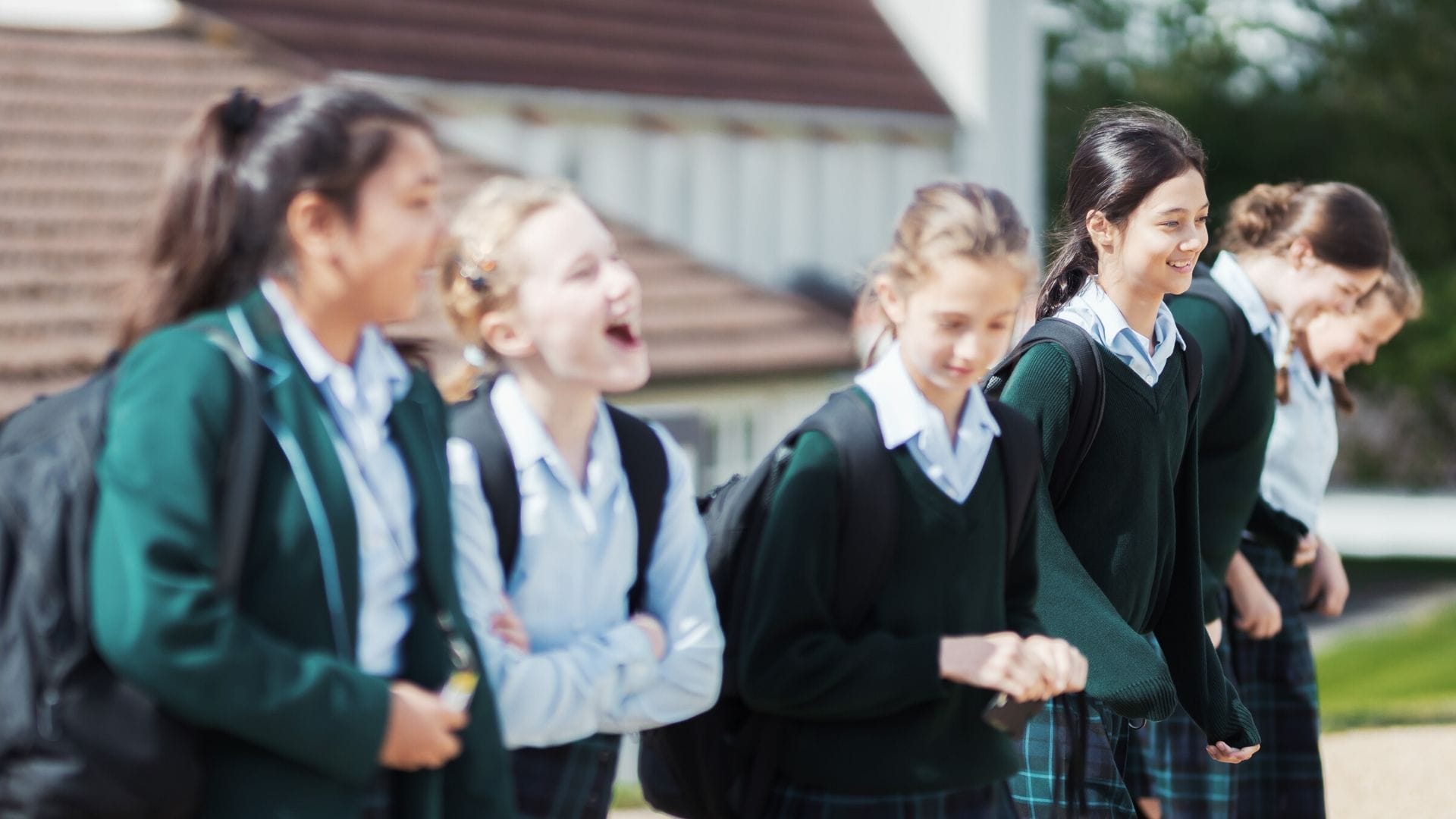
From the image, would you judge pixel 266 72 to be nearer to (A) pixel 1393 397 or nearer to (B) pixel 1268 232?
(B) pixel 1268 232

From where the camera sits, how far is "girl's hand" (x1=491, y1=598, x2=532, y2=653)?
256 centimetres

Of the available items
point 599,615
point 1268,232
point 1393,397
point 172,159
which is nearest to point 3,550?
point 172,159

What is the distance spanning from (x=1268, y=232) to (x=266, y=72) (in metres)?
9.67

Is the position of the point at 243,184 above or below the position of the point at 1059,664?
above

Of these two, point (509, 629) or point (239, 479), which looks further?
point (509, 629)

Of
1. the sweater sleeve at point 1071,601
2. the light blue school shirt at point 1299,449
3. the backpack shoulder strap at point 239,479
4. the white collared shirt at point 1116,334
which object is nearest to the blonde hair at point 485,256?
the backpack shoulder strap at point 239,479

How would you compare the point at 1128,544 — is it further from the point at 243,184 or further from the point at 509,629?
the point at 243,184

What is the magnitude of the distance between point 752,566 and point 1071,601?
793mm

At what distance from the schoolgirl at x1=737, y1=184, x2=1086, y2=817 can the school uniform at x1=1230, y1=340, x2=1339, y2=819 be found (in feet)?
6.06

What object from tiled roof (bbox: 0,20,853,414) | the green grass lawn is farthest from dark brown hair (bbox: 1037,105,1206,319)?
the green grass lawn

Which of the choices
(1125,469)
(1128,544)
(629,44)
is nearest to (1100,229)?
(1125,469)

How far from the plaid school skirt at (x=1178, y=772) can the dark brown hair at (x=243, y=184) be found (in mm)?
2556

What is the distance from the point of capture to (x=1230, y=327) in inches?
159

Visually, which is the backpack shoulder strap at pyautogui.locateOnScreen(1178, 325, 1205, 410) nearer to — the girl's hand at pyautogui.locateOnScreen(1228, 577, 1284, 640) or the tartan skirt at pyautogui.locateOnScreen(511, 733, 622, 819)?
the girl's hand at pyautogui.locateOnScreen(1228, 577, 1284, 640)
